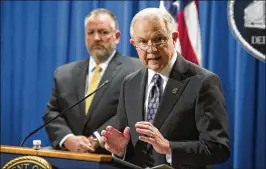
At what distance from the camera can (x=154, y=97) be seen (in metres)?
2.37

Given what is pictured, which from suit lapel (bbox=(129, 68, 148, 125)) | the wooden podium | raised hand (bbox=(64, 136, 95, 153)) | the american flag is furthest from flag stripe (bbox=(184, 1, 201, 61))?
the wooden podium

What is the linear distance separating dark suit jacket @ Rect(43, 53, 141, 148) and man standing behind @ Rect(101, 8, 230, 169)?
873 mm

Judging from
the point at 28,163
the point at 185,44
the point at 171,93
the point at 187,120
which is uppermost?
the point at 185,44

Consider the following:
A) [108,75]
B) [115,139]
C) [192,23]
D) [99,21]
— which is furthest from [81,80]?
[115,139]

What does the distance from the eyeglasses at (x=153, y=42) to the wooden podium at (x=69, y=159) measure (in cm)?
61

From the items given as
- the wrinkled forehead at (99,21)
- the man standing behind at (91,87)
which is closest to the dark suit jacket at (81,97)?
the man standing behind at (91,87)

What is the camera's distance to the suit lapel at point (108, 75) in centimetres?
334

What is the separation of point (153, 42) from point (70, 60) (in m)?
2.32

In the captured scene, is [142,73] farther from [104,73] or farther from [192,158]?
[104,73]

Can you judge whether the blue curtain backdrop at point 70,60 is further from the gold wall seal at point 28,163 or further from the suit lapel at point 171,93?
the gold wall seal at point 28,163

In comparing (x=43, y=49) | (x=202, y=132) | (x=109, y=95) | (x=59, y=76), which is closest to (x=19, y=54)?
(x=43, y=49)

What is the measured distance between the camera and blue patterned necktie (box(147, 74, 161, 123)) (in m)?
2.35

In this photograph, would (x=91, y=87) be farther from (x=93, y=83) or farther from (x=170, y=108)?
(x=170, y=108)

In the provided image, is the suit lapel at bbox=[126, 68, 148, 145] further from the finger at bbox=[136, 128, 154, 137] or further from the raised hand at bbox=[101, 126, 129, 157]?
the finger at bbox=[136, 128, 154, 137]
